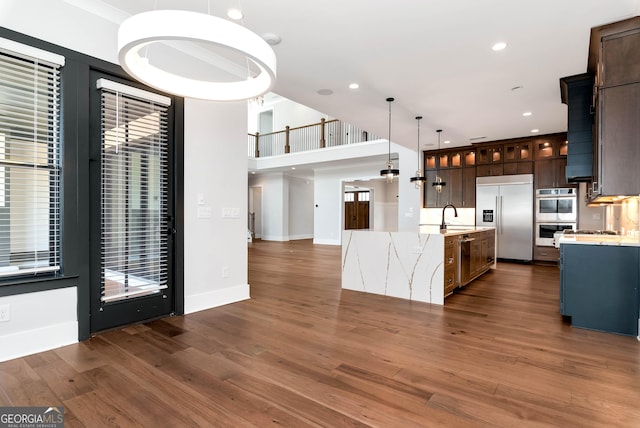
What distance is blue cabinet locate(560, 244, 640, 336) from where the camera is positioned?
3023 mm

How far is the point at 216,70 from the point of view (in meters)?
3.76

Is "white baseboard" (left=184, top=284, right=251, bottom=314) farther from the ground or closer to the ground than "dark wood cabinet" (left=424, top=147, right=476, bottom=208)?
closer to the ground

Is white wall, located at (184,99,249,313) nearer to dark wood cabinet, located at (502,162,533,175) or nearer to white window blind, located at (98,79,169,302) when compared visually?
white window blind, located at (98,79,169,302)

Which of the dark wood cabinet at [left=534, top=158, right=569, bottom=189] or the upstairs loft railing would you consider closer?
the dark wood cabinet at [left=534, top=158, right=569, bottom=189]

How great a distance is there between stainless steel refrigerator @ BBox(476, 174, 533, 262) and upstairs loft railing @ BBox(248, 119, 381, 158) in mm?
3318

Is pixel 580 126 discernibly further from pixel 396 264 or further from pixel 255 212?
pixel 255 212

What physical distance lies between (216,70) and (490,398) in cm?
389

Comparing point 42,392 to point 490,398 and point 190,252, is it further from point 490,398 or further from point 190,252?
point 490,398

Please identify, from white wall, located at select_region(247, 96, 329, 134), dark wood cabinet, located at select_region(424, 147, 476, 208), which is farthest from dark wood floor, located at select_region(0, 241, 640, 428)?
white wall, located at select_region(247, 96, 329, 134)

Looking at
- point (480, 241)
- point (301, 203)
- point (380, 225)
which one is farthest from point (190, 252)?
point (380, 225)

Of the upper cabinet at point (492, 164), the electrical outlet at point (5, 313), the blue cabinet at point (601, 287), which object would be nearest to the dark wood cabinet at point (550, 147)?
the upper cabinet at point (492, 164)

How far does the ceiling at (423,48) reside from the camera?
2.73 meters

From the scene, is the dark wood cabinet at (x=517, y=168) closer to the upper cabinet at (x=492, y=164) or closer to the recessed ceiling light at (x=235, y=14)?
the upper cabinet at (x=492, y=164)

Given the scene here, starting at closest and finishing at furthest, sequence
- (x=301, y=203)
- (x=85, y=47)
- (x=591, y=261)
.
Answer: (x=85, y=47) < (x=591, y=261) < (x=301, y=203)
